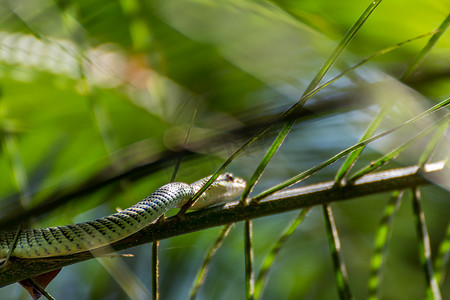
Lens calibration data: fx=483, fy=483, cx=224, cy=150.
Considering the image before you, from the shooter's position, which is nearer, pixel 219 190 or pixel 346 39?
pixel 346 39

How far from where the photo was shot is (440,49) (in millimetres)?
1936

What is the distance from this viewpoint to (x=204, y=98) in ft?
4.63

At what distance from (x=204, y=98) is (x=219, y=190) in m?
1.08

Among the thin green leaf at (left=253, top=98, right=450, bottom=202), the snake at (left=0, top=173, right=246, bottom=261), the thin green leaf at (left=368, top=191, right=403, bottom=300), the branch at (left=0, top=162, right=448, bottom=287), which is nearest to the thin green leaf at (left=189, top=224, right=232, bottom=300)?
the branch at (left=0, top=162, right=448, bottom=287)

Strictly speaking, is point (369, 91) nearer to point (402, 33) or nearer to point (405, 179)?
point (405, 179)

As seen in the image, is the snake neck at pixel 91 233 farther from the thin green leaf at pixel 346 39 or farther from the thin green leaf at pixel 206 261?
the thin green leaf at pixel 346 39

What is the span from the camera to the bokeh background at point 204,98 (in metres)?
1.82

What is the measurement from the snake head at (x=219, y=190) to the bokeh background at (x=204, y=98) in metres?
0.12

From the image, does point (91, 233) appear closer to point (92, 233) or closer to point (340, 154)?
point (92, 233)

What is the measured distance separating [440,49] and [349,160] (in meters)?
0.97

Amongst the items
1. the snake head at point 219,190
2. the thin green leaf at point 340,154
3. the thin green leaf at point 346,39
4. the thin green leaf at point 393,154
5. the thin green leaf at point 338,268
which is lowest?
the thin green leaf at point 338,268

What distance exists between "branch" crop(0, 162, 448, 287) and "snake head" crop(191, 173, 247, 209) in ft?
2.10

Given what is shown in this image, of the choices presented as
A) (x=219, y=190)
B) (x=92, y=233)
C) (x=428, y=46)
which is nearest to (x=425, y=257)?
(x=428, y=46)

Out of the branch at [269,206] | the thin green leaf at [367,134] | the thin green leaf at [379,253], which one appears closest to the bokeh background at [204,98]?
the thin green leaf at [367,134]
